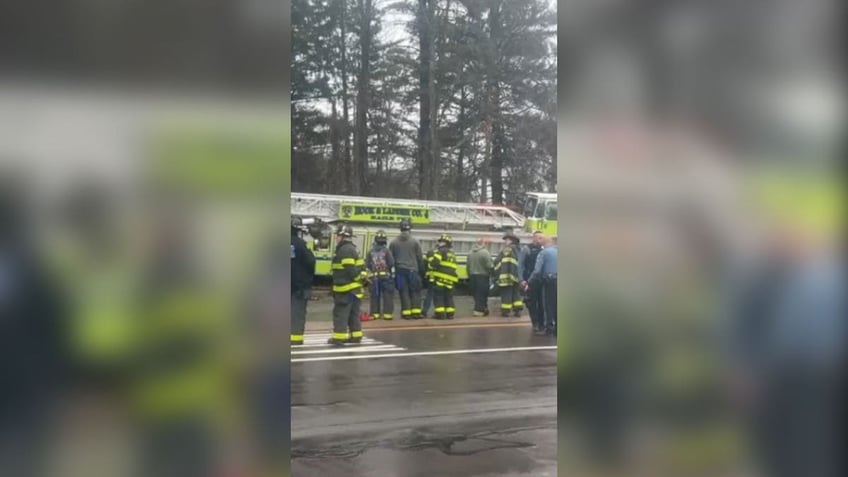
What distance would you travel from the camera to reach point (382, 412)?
5.88 metres

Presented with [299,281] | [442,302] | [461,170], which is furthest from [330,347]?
[461,170]

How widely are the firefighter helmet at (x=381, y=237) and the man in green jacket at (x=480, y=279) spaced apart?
1.46 metres

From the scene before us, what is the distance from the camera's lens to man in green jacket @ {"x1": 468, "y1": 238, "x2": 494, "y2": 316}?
12109 mm

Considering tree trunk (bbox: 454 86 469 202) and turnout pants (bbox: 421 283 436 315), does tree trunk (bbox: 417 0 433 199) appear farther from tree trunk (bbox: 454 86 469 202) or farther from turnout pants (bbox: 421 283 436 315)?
turnout pants (bbox: 421 283 436 315)

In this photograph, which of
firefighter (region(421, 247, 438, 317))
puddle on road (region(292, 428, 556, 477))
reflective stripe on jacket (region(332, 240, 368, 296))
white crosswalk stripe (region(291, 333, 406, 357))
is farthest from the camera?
firefighter (region(421, 247, 438, 317))

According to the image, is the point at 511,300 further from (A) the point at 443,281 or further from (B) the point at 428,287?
(B) the point at 428,287

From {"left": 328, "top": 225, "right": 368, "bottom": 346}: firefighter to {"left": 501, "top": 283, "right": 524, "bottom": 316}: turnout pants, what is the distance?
2.85m

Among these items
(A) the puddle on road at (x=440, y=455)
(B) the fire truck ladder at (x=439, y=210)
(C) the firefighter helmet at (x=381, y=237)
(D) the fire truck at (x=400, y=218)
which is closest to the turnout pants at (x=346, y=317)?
(C) the firefighter helmet at (x=381, y=237)
